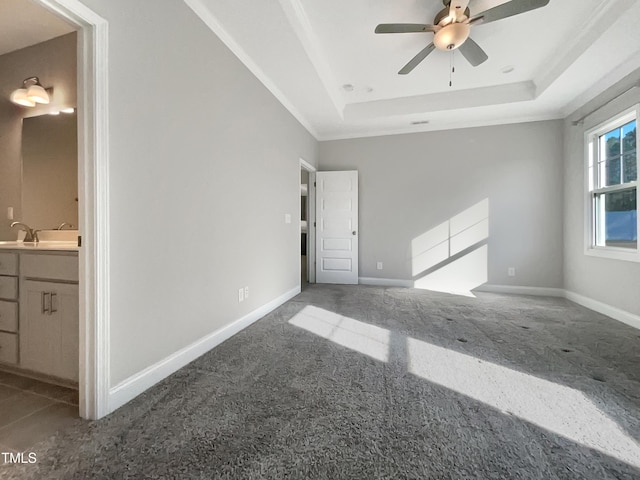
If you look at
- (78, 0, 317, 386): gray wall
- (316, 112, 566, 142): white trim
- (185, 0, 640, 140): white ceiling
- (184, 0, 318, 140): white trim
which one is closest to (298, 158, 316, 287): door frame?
(316, 112, 566, 142): white trim

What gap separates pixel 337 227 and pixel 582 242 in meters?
3.45

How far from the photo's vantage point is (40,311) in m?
1.66

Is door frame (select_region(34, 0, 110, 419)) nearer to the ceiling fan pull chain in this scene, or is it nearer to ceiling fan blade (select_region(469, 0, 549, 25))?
ceiling fan blade (select_region(469, 0, 549, 25))

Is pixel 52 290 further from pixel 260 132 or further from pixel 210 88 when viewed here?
pixel 260 132

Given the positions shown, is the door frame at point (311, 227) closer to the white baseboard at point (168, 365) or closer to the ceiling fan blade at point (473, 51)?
the white baseboard at point (168, 365)

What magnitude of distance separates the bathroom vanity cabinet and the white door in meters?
3.76

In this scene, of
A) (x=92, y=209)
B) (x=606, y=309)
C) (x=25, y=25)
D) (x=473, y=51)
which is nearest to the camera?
(x=92, y=209)

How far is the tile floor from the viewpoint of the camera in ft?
4.07

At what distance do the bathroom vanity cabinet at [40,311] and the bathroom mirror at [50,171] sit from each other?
0.77 metres

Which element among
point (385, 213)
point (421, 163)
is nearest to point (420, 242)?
point (385, 213)

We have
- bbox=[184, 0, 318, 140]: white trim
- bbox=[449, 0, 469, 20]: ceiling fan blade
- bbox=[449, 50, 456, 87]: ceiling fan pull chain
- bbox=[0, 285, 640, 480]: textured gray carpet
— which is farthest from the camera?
bbox=[449, 50, 456, 87]: ceiling fan pull chain

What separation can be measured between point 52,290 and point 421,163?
15.8 ft

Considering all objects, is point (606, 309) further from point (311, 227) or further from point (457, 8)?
point (311, 227)

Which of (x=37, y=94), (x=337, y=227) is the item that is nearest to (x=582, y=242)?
(x=337, y=227)
